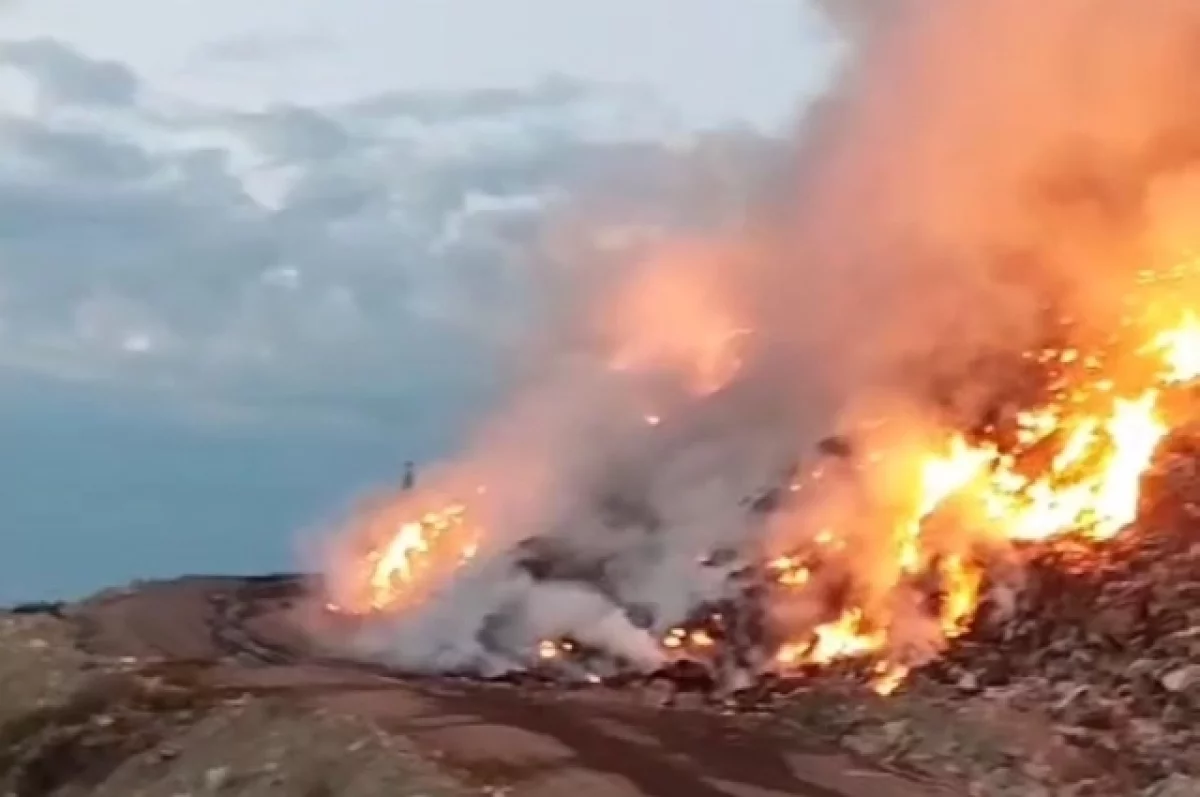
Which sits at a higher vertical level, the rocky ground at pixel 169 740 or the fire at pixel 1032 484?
the fire at pixel 1032 484

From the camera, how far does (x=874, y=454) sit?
34562 mm

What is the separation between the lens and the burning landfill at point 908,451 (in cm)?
3027

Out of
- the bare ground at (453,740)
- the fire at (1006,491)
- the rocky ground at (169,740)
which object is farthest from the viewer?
the fire at (1006,491)

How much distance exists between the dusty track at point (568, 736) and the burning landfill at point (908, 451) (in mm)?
3095

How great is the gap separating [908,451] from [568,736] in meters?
11.9

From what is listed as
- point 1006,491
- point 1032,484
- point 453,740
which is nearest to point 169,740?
point 453,740

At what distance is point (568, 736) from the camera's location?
23922 millimetres

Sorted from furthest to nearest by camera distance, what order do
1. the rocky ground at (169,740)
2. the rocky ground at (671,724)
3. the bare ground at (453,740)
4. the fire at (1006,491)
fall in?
the fire at (1006,491) → the rocky ground at (671,724) → the bare ground at (453,740) → the rocky ground at (169,740)

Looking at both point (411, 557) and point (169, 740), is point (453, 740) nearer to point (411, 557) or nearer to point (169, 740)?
point (169, 740)

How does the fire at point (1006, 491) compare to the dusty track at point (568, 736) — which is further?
the fire at point (1006, 491)

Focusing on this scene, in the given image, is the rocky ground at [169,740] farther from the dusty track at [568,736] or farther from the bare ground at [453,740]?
the dusty track at [568,736]

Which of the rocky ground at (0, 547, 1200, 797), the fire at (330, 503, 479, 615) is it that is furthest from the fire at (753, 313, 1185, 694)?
the fire at (330, 503, 479, 615)

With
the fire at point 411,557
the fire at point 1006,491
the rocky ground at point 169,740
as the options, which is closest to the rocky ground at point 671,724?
the rocky ground at point 169,740

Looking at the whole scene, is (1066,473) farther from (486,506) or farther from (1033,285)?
(486,506)
